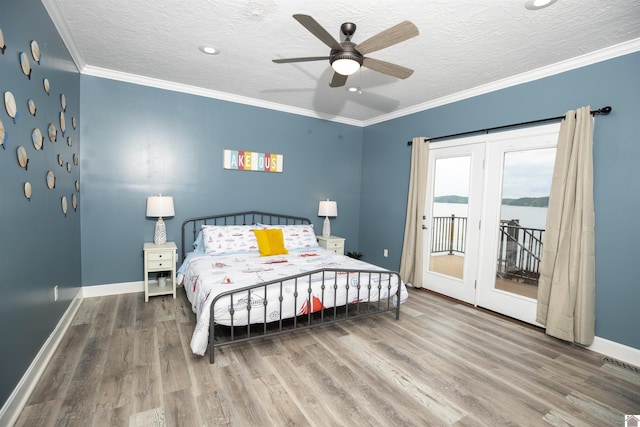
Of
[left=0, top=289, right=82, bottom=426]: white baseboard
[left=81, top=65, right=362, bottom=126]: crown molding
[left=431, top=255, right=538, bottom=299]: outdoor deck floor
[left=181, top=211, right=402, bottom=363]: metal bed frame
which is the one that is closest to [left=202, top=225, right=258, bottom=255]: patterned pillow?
[left=181, top=211, right=402, bottom=363]: metal bed frame

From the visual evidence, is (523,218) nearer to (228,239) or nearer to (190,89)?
(228,239)

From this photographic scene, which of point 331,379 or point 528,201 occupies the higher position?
point 528,201

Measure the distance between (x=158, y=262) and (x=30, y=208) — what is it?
1.82 meters

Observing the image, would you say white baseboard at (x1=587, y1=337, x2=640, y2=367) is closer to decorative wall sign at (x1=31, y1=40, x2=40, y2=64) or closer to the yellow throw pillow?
the yellow throw pillow

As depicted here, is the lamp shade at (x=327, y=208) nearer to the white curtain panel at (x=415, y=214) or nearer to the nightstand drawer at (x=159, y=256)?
the white curtain panel at (x=415, y=214)

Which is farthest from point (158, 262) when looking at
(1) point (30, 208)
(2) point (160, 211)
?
(1) point (30, 208)

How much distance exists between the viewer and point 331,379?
231 centimetres

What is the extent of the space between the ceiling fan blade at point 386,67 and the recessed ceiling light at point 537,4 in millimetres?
900

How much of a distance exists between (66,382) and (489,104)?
5.03 m

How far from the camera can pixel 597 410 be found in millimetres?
2072

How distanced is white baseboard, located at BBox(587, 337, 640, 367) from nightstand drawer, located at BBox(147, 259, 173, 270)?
4.73m

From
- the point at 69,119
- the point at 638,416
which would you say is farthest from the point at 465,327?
the point at 69,119

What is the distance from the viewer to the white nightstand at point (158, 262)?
148 inches

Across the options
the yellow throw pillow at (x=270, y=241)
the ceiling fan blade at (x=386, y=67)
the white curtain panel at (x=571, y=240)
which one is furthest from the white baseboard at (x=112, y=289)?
the white curtain panel at (x=571, y=240)
